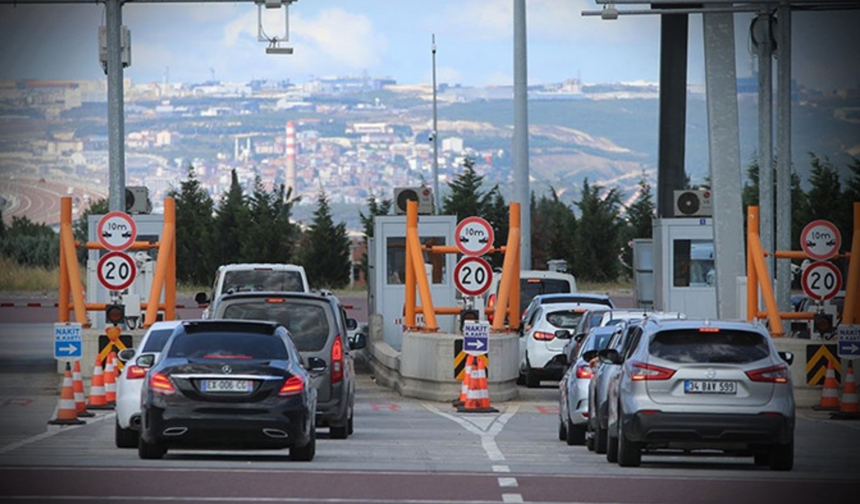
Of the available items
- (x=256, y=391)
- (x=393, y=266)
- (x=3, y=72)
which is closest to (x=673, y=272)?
(x=393, y=266)

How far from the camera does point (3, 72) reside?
13900 centimetres

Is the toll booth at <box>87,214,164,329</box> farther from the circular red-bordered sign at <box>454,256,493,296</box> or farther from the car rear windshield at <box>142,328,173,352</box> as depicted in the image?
the car rear windshield at <box>142,328,173,352</box>

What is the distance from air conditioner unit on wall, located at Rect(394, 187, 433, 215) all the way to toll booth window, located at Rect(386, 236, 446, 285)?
0.69 metres

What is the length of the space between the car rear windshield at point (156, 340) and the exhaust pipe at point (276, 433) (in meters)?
3.38

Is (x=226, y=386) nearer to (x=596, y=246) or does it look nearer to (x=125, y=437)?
(x=125, y=437)

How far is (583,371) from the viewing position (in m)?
24.5

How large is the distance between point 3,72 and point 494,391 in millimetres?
109366

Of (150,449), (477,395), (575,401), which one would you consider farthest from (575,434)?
(477,395)

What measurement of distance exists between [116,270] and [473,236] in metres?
5.52

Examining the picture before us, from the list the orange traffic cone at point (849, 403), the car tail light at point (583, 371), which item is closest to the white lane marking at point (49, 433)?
the car tail light at point (583, 371)

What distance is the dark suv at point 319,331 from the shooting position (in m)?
24.3

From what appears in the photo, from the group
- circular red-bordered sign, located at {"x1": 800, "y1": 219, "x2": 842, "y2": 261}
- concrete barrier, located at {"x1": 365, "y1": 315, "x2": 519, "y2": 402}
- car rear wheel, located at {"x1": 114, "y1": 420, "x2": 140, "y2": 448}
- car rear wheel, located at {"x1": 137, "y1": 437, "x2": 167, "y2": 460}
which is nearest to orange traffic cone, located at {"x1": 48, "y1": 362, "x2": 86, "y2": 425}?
car rear wheel, located at {"x1": 114, "y1": 420, "x2": 140, "y2": 448}

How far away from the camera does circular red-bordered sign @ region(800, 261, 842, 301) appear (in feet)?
112

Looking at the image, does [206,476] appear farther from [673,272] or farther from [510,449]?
[673,272]
